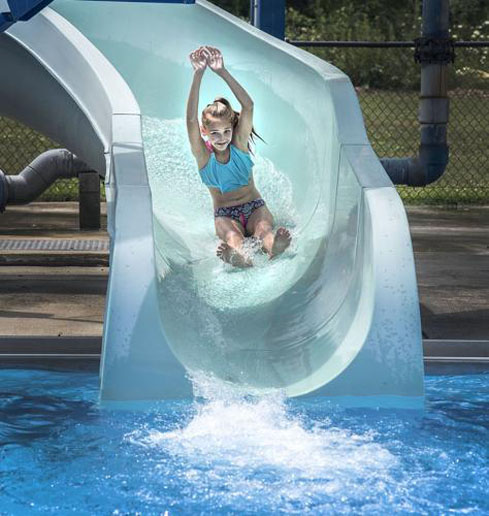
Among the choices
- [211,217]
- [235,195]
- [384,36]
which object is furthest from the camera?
[384,36]

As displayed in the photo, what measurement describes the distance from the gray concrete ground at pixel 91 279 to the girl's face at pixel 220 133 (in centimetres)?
94

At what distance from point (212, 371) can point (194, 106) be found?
1.70 m

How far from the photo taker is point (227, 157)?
5.22m

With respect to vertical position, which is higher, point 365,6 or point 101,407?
point 365,6

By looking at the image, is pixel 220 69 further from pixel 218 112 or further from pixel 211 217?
pixel 211 217

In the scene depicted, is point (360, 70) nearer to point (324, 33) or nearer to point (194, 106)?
Answer: point (324, 33)

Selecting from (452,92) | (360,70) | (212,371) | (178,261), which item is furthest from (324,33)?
(212,371)

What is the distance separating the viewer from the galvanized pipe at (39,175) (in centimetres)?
717

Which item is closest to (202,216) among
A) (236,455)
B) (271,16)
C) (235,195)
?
(235,195)

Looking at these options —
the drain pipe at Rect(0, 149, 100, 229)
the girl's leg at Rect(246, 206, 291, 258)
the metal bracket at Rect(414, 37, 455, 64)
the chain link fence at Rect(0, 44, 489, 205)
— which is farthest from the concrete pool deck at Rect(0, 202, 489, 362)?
the chain link fence at Rect(0, 44, 489, 205)

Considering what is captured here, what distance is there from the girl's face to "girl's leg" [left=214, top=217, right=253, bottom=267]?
1.14 feet

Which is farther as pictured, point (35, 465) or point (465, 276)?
point (465, 276)

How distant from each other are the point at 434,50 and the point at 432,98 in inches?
11.3

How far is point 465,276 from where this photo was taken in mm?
6062
